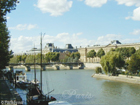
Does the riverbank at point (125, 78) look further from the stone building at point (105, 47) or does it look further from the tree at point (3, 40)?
the stone building at point (105, 47)

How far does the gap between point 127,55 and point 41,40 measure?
6748cm

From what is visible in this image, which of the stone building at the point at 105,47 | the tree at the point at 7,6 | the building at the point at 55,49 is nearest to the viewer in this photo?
the tree at the point at 7,6

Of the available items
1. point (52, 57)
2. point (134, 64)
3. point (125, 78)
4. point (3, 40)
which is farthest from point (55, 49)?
point (3, 40)

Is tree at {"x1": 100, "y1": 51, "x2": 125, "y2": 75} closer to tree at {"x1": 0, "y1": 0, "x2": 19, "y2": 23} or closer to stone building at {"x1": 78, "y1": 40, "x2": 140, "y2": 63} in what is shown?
tree at {"x1": 0, "y1": 0, "x2": 19, "y2": 23}

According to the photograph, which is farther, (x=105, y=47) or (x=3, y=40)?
(x=105, y=47)

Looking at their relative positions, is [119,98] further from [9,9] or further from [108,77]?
[108,77]

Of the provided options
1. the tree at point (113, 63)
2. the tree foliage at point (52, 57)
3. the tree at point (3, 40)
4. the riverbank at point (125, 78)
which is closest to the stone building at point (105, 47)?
the tree foliage at point (52, 57)

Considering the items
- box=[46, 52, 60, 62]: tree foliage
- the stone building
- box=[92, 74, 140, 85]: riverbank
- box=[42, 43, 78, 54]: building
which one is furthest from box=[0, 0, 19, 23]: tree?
box=[42, 43, 78, 54]: building

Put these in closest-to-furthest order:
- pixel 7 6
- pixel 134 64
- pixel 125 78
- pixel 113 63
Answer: pixel 7 6 < pixel 125 78 < pixel 134 64 < pixel 113 63

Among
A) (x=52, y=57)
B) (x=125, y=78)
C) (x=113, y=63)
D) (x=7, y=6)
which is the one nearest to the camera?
(x=7, y=6)

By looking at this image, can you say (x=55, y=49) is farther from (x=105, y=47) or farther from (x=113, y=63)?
(x=113, y=63)

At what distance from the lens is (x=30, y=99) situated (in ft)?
78.4

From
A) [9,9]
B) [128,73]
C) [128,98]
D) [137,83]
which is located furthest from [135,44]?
[9,9]

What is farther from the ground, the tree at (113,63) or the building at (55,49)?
the building at (55,49)
